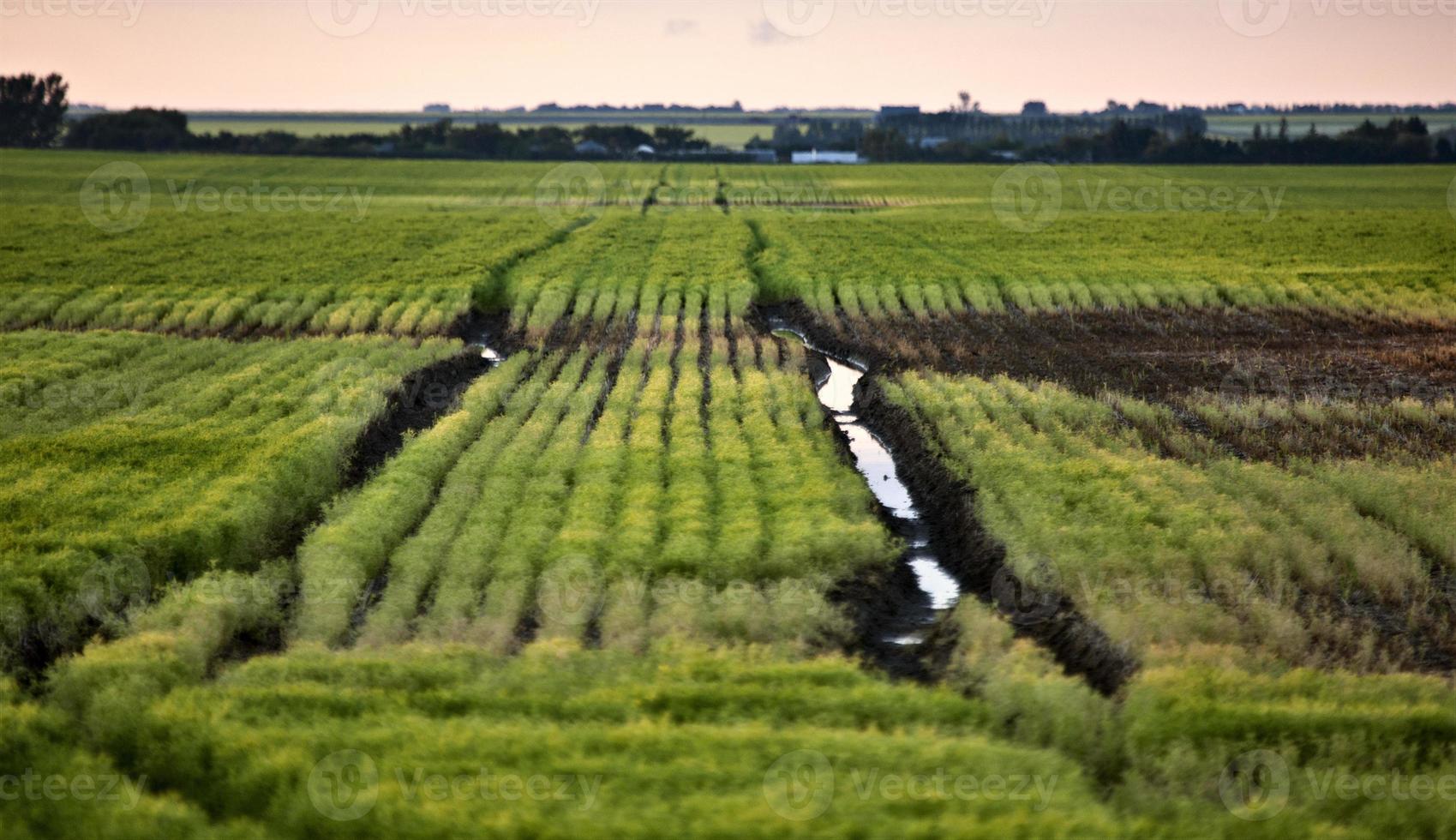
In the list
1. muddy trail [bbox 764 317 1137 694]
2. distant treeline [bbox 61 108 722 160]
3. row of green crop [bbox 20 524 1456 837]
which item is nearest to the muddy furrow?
muddy trail [bbox 764 317 1137 694]

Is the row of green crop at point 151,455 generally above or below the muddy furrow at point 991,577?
above

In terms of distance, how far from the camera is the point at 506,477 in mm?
20891

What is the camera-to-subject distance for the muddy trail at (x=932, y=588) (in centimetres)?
1460

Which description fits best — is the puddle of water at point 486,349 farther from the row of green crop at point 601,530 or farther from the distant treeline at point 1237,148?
the distant treeline at point 1237,148

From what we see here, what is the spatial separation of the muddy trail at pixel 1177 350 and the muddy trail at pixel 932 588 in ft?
25.6

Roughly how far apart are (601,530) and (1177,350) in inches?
888

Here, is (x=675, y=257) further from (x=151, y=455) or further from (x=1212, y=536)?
(x=1212, y=536)

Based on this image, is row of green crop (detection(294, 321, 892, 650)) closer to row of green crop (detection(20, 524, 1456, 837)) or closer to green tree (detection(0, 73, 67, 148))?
row of green crop (detection(20, 524, 1456, 837))

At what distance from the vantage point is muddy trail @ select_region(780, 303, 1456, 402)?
2948 centimetres

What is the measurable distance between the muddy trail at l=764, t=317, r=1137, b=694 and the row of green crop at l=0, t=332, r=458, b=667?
9.76 metres

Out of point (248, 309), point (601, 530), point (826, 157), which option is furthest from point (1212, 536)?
point (826, 157)

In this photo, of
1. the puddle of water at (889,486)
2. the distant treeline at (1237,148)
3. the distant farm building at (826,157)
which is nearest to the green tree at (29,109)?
the distant farm building at (826,157)

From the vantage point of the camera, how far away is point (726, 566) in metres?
16.7

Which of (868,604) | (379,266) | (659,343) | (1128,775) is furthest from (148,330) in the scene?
(1128,775)
